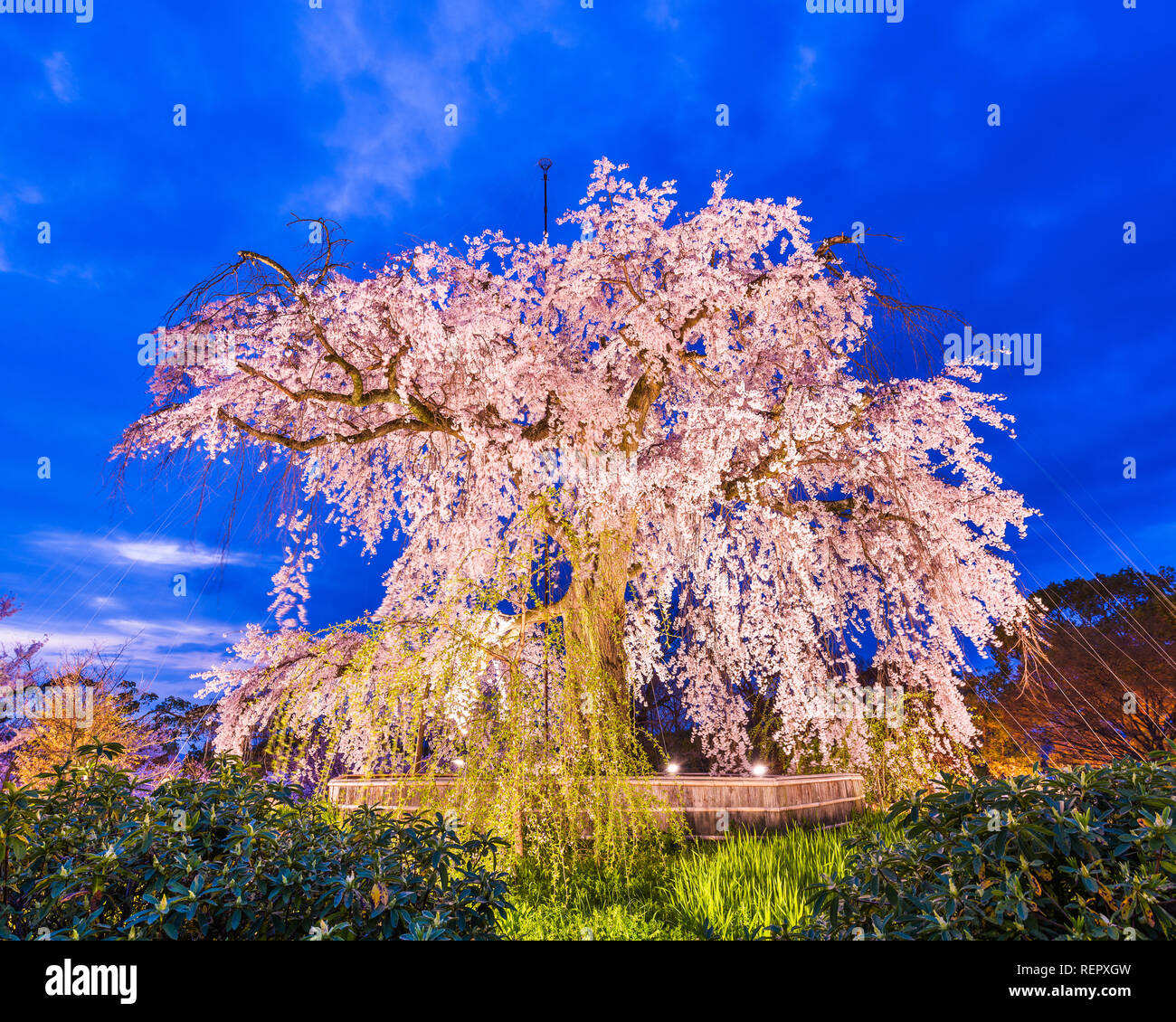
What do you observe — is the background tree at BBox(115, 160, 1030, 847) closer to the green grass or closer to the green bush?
the green grass

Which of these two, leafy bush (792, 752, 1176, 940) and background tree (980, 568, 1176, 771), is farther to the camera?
background tree (980, 568, 1176, 771)

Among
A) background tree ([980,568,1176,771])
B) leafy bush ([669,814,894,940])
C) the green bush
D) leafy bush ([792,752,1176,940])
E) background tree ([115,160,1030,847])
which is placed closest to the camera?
leafy bush ([792,752,1176,940])

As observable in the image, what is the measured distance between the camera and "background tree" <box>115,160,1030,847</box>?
7629mm

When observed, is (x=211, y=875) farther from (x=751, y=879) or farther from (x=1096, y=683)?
(x=1096, y=683)

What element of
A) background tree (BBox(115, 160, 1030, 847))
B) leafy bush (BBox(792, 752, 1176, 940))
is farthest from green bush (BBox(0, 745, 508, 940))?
background tree (BBox(115, 160, 1030, 847))

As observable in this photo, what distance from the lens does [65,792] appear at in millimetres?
2779

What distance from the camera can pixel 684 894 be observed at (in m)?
4.97

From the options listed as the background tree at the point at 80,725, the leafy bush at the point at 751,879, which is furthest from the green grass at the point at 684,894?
the background tree at the point at 80,725

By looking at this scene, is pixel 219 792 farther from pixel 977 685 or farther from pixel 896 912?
pixel 977 685

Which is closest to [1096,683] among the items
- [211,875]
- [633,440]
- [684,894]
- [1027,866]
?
[633,440]

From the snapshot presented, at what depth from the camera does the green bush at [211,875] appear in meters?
2.26

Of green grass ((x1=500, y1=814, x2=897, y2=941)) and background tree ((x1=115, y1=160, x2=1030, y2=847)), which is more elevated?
background tree ((x1=115, y1=160, x2=1030, y2=847))

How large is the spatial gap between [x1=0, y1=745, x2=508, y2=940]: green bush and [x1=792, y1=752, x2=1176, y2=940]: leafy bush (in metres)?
1.49
